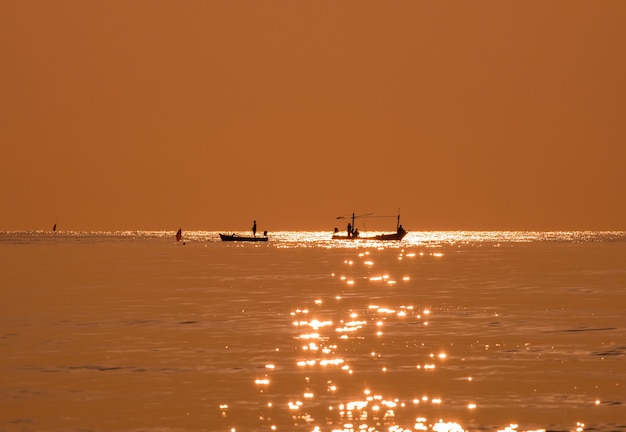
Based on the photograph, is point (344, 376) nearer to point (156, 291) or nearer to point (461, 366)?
point (461, 366)

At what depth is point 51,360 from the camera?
28.8 meters

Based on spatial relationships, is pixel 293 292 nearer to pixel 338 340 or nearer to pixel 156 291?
pixel 156 291

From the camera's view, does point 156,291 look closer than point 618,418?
No

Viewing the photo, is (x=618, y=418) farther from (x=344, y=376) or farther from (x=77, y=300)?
(x=77, y=300)

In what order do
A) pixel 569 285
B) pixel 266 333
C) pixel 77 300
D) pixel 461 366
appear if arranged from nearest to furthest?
pixel 461 366
pixel 266 333
pixel 77 300
pixel 569 285

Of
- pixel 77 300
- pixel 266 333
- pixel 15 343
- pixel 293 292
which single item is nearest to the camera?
pixel 15 343

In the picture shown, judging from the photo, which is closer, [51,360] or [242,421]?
[242,421]

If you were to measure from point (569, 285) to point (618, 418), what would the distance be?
47.0 m

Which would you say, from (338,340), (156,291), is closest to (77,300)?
(156,291)

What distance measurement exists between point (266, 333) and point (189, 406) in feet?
47.5

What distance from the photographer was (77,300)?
52688mm

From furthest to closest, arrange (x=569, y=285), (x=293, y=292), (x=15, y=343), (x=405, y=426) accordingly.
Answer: (x=569, y=285), (x=293, y=292), (x=15, y=343), (x=405, y=426)

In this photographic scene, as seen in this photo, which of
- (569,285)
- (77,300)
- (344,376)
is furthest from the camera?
(569,285)

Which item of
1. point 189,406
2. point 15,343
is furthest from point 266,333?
point 189,406
